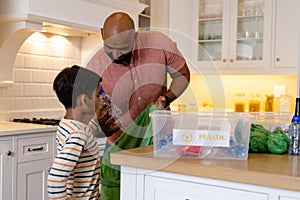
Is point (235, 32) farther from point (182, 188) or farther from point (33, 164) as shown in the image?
point (182, 188)

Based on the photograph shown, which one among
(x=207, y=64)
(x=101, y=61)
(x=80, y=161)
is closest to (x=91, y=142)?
(x=80, y=161)

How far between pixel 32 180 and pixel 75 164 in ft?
3.47

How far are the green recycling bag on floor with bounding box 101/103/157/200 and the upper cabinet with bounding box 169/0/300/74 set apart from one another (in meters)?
1.73

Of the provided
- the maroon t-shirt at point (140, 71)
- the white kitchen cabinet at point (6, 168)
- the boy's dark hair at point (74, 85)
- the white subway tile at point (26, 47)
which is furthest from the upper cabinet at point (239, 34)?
the boy's dark hair at point (74, 85)

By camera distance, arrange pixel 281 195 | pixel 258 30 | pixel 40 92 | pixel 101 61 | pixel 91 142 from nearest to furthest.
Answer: pixel 281 195 < pixel 91 142 < pixel 101 61 < pixel 40 92 < pixel 258 30

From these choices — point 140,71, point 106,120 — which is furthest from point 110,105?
point 140,71

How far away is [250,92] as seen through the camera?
11.7 feet

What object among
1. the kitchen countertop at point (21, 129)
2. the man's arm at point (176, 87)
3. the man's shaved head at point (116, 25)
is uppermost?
the man's shaved head at point (116, 25)

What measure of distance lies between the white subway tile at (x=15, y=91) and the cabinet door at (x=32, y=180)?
0.58 m

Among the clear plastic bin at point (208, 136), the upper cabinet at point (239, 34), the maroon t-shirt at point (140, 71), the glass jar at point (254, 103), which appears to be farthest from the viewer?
the glass jar at point (254, 103)

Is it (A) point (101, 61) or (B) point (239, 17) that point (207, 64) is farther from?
(A) point (101, 61)

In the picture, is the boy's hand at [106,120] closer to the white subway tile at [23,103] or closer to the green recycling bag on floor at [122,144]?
the green recycling bag on floor at [122,144]

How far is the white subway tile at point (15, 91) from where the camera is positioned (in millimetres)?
2599

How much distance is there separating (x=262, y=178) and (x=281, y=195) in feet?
0.21
